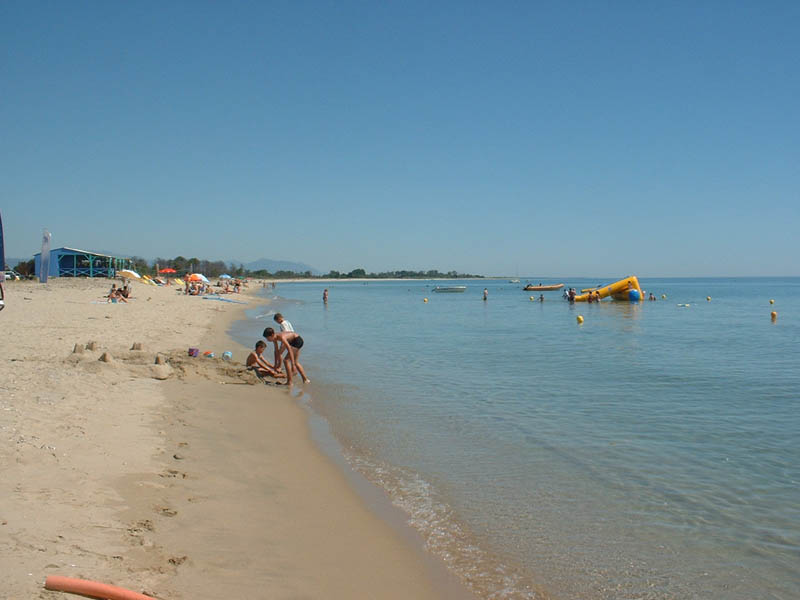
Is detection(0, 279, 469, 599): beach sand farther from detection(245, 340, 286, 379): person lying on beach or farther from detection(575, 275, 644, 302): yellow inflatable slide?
detection(575, 275, 644, 302): yellow inflatable slide

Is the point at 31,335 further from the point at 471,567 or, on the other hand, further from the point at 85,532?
the point at 471,567

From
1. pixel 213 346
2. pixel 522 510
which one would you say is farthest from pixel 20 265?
pixel 522 510

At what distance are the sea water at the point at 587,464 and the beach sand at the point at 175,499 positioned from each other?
0.75 metres

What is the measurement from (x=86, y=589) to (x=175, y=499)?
2.19m

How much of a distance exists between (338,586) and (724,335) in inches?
987

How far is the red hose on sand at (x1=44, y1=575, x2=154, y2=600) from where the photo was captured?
3082 mm

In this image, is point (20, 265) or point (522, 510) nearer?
point (522, 510)

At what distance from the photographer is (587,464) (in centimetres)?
730

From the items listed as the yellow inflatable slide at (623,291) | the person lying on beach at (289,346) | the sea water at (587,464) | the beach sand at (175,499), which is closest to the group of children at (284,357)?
the person lying on beach at (289,346)

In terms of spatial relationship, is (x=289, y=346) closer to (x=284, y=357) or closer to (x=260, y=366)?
(x=284, y=357)

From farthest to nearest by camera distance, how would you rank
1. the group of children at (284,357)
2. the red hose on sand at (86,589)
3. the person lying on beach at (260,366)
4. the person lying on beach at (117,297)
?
the person lying on beach at (117,297)
the person lying on beach at (260,366)
the group of children at (284,357)
the red hose on sand at (86,589)

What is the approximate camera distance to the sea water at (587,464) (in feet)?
15.6

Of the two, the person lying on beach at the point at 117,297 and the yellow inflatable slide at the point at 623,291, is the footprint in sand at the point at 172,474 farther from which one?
the yellow inflatable slide at the point at 623,291

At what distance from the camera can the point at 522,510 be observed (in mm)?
5879
